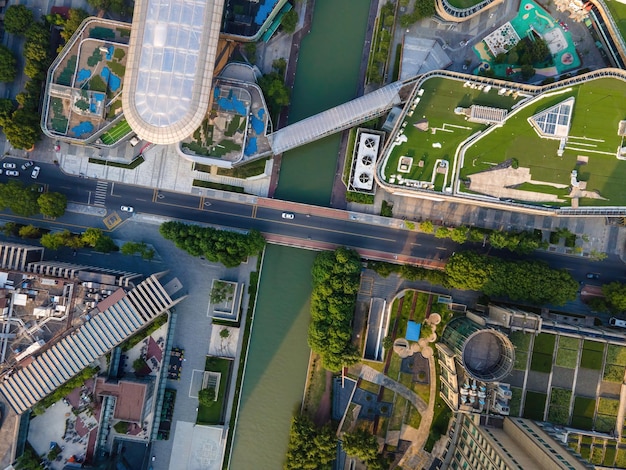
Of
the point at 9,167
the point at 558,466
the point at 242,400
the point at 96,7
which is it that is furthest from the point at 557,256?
the point at 9,167

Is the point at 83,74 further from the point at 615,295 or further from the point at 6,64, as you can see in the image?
the point at 615,295

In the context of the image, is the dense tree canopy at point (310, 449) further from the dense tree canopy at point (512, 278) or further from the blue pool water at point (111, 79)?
the blue pool water at point (111, 79)

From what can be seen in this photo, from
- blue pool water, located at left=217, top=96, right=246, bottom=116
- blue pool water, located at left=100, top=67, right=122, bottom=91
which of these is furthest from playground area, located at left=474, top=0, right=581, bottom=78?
blue pool water, located at left=100, top=67, right=122, bottom=91

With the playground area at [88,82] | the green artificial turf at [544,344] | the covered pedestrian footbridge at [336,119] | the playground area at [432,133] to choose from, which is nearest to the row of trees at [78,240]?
the playground area at [88,82]

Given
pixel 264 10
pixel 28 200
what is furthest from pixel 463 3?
pixel 28 200

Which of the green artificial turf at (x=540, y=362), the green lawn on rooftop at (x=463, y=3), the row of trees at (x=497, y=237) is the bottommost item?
the green artificial turf at (x=540, y=362)

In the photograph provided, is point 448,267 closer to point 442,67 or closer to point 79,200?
point 442,67

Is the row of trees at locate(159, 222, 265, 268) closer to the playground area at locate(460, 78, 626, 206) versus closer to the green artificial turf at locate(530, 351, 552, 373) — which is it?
the playground area at locate(460, 78, 626, 206)
